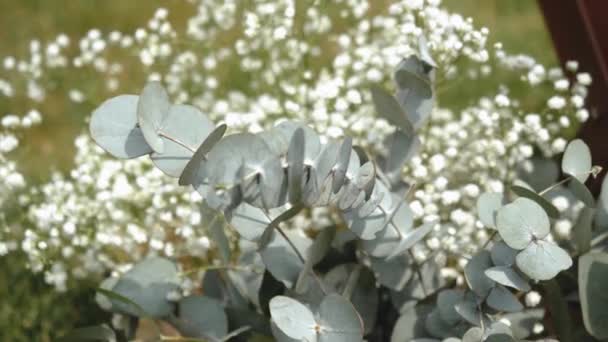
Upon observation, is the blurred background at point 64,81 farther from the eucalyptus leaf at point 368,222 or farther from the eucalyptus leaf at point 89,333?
the eucalyptus leaf at point 368,222

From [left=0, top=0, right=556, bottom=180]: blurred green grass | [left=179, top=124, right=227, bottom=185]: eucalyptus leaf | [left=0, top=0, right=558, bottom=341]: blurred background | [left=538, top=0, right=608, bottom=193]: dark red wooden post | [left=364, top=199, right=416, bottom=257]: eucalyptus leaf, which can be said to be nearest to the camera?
[left=179, top=124, right=227, bottom=185]: eucalyptus leaf

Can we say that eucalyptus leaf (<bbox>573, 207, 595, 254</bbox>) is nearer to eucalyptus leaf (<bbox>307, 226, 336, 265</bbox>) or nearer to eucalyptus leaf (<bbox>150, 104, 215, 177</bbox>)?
eucalyptus leaf (<bbox>307, 226, 336, 265</bbox>)

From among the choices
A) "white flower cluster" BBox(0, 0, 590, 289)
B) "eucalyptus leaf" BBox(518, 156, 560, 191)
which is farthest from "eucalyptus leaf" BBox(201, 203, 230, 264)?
"eucalyptus leaf" BBox(518, 156, 560, 191)

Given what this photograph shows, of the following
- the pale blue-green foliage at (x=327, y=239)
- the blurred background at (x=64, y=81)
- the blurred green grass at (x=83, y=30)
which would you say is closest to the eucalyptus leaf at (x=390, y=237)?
the pale blue-green foliage at (x=327, y=239)

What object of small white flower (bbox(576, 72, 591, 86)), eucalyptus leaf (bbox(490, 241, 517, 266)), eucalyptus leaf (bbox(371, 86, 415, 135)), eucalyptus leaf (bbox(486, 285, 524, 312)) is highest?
eucalyptus leaf (bbox(371, 86, 415, 135))

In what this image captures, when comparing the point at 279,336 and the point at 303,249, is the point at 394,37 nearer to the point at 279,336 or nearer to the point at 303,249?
the point at 303,249

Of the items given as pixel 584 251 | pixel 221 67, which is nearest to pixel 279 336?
pixel 584 251

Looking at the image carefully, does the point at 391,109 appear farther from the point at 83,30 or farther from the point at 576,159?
the point at 83,30
